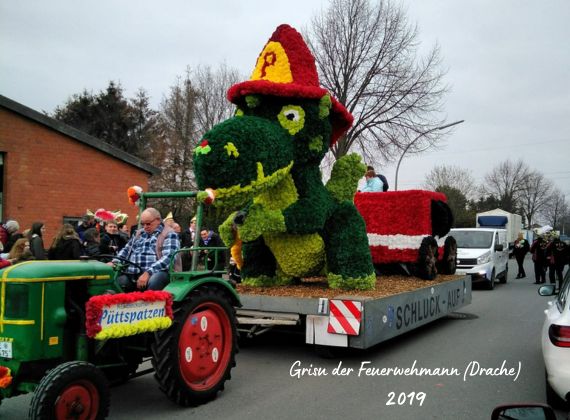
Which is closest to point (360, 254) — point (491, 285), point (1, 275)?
point (1, 275)

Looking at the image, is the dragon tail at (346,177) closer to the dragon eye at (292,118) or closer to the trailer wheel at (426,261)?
the dragon eye at (292,118)

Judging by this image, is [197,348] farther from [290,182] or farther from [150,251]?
[290,182]

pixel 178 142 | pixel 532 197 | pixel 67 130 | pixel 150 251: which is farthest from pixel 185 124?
pixel 532 197

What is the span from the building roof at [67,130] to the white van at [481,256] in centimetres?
1020

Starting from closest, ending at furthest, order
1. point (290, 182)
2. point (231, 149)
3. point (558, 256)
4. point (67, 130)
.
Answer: point (231, 149) < point (290, 182) < point (67, 130) < point (558, 256)

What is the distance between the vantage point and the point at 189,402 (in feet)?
16.1

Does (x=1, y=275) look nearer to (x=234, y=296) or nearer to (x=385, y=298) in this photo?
(x=234, y=296)

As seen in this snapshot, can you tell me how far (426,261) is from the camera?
943 centimetres

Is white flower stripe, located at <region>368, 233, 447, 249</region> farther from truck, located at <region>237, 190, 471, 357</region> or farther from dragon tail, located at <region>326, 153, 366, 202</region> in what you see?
dragon tail, located at <region>326, 153, 366, 202</region>

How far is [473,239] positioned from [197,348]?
13.7 m

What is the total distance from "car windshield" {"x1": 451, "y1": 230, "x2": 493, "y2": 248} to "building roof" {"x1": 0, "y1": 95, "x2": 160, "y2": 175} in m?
10.2

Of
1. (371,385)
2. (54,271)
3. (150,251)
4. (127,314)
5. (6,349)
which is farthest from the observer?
(371,385)

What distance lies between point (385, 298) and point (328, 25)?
62.5 ft

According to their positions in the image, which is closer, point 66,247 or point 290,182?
point 290,182
